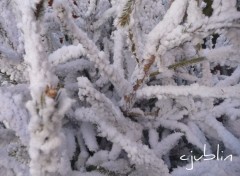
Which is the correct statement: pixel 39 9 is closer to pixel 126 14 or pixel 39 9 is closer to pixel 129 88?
pixel 126 14

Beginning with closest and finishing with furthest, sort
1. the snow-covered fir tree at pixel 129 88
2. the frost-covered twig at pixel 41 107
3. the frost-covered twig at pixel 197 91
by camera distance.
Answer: the frost-covered twig at pixel 41 107, the snow-covered fir tree at pixel 129 88, the frost-covered twig at pixel 197 91

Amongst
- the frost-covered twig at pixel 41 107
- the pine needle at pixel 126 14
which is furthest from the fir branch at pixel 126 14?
the frost-covered twig at pixel 41 107

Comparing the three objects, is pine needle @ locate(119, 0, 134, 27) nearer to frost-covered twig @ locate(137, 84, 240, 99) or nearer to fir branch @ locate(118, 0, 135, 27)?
fir branch @ locate(118, 0, 135, 27)

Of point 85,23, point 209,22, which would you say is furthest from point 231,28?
point 85,23

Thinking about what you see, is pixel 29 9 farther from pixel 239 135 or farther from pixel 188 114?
A: pixel 239 135

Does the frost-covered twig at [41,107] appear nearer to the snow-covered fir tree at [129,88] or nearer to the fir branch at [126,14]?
the snow-covered fir tree at [129,88]

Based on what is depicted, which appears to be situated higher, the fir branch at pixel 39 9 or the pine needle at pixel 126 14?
the pine needle at pixel 126 14

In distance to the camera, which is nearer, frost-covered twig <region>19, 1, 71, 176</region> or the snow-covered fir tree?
frost-covered twig <region>19, 1, 71, 176</region>

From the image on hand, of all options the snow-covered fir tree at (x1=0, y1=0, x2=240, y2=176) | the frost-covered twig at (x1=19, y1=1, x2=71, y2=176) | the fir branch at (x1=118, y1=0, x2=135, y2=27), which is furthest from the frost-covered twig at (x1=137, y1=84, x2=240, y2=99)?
the frost-covered twig at (x1=19, y1=1, x2=71, y2=176)
